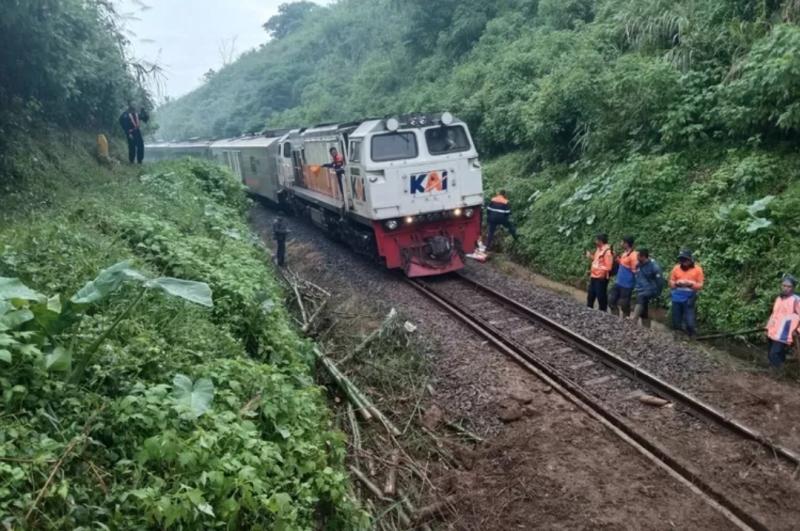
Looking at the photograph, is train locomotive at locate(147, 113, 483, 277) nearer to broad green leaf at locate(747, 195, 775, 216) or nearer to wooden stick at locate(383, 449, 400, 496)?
broad green leaf at locate(747, 195, 775, 216)

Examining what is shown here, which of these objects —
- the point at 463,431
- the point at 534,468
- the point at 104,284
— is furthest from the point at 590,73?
the point at 104,284

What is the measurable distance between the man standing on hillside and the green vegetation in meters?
1.04

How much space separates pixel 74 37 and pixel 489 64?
1305 centimetres

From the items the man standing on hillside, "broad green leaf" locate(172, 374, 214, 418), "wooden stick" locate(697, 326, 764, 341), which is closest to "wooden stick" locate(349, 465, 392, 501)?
"broad green leaf" locate(172, 374, 214, 418)

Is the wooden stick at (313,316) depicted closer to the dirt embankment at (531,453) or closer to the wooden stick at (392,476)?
the dirt embankment at (531,453)

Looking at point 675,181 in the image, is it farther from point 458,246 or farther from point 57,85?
point 57,85

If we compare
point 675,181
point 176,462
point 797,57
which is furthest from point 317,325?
point 797,57

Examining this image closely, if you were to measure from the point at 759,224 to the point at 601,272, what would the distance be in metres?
2.27

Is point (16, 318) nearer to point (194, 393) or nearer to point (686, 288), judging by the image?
point (194, 393)

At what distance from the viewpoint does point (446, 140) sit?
11.9 m

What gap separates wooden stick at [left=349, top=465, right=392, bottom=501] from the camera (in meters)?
5.11

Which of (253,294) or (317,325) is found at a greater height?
(253,294)

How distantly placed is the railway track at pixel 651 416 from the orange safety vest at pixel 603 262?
1292 mm

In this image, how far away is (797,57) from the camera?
8.97 metres
